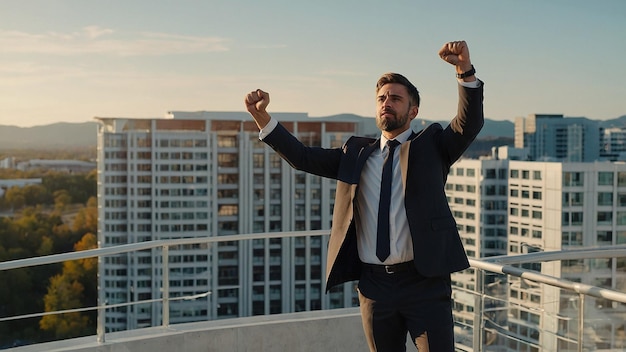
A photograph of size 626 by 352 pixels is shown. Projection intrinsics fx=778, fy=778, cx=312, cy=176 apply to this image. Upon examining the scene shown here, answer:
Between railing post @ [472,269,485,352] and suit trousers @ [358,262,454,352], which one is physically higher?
suit trousers @ [358,262,454,352]

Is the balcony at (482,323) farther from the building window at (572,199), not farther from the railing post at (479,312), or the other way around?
the building window at (572,199)

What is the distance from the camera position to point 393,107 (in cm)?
180

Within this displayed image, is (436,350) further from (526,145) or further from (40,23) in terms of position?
(526,145)

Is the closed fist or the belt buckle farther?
the belt buckle

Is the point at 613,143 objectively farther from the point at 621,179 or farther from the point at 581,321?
the point at 581,321

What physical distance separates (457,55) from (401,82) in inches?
7.5

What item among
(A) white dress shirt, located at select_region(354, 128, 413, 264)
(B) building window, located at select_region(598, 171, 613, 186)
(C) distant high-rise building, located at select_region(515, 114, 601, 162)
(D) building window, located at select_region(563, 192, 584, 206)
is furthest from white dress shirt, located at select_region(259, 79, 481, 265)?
(C) distant high-rise building, located at select_region(515, 114, 601, 162)

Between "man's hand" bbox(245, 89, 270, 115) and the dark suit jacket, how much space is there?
0.07 metres

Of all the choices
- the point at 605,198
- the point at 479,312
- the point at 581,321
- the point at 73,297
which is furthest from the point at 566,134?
the point at 581,321

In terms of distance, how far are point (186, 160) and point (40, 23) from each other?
40.5 ft

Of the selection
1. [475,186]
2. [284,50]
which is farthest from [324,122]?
[475,186]

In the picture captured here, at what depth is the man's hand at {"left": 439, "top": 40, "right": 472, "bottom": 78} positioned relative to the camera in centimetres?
163

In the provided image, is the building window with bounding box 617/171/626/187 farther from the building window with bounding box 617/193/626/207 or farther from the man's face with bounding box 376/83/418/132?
the man's face with bounding box 376/83/418/132

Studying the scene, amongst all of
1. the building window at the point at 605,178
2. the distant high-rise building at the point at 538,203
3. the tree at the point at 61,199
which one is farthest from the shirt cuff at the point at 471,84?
the tree at the point at 61,199
